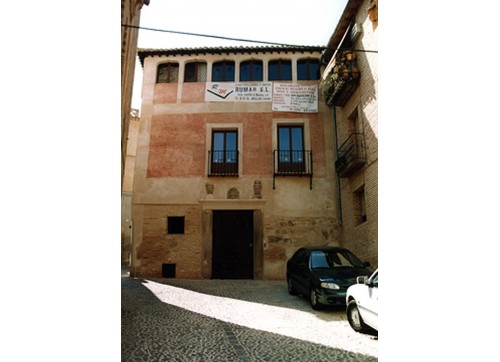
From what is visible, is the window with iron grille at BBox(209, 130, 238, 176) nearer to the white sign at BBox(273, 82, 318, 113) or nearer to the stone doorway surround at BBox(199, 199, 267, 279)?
the stone doorway surround at BBox(199, 199, 267, 279)

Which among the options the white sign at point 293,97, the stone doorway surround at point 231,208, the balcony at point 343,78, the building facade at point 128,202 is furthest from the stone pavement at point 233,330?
the building facade at point 128,202

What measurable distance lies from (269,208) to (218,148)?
131 inches

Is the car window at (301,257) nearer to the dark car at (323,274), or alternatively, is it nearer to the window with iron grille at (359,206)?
the dark car at (323,274)

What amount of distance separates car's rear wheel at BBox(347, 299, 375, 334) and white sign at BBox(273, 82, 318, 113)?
1055 centimetres

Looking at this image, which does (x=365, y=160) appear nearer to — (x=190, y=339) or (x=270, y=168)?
(x=270, y=168)

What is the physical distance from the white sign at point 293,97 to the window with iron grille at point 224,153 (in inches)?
88.4

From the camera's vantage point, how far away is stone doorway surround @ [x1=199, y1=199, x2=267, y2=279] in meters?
14.7

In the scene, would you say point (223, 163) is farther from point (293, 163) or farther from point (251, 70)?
point (251, 70)

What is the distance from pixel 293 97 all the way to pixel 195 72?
14.5 feet

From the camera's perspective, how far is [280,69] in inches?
645

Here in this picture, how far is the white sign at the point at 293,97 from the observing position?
628 inches

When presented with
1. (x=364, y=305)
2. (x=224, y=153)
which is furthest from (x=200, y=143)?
(x=364, y=305)
